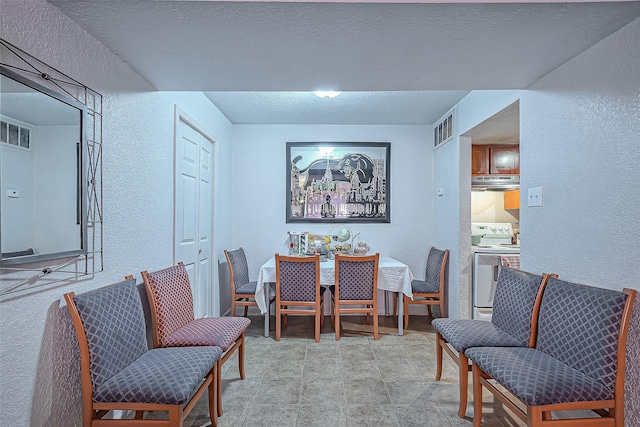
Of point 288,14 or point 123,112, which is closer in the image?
point 288,14

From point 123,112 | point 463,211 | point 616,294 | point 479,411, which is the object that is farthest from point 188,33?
point 463,211

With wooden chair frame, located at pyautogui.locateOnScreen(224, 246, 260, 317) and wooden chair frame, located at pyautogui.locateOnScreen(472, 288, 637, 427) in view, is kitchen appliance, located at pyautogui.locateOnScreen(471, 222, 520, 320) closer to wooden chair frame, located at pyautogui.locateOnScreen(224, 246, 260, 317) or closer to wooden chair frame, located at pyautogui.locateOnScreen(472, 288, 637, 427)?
wooden chair frame, located at pyautogui.locateOnScreen(472, 288, 637, 427)

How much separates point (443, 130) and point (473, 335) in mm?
2683

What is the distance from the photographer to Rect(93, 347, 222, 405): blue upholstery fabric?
1457mm

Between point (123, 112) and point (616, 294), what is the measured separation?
2.67 meters

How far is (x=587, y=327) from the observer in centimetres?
156

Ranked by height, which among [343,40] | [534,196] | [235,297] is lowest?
[235,297]

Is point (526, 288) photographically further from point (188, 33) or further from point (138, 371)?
point (188, 33)

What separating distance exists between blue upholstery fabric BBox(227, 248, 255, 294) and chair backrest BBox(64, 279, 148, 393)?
1.87 m

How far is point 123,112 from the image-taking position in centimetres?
196

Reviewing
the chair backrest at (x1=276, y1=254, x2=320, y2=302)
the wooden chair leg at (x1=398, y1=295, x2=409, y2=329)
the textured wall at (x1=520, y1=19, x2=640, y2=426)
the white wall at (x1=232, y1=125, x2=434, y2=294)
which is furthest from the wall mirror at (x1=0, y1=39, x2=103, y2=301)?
the wooden chair leg at (x1=398, y1=295, x2=409, y2=329)

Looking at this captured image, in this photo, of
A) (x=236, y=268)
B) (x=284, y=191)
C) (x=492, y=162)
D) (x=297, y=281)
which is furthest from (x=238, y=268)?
(x=492, y=162)

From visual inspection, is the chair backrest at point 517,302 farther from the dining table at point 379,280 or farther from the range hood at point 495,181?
the range hood at point 495,181

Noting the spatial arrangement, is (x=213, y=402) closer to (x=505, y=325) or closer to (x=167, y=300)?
(x=167, y=300)
